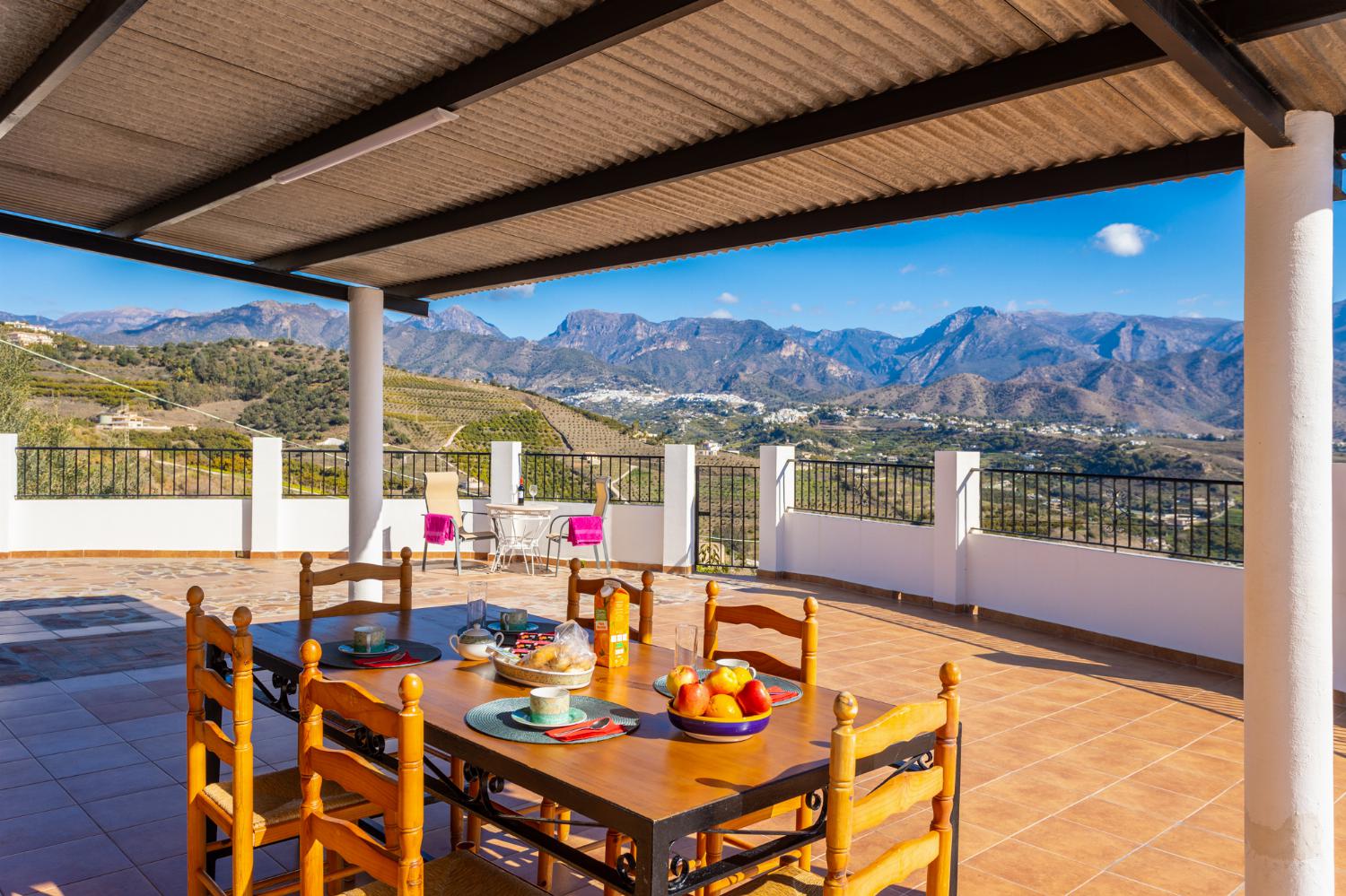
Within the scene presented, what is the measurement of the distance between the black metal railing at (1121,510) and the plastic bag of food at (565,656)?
5076 millimetres

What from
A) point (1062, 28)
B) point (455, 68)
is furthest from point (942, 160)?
point (455, 68)

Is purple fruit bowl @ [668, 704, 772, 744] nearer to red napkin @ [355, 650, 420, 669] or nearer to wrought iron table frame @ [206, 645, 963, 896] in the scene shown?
wrought iron table frame @ [206, 645, 963, 896]

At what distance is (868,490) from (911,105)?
6175 mm

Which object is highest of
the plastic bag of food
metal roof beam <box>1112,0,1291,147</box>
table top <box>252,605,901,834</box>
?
metal roof beam <box>1112,0,1291,147</box>

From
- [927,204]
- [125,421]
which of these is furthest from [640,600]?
[125,421]

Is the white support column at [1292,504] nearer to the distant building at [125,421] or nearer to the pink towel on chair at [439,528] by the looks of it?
the pink towel on chair at [439,528]

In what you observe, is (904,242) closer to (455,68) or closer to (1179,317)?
(1179,317)

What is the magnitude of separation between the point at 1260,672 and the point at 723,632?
15.7 feet

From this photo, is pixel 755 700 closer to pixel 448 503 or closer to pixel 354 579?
pixel 354 579

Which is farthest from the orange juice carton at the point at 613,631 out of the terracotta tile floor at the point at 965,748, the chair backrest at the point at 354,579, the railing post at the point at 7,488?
the railing post at the point at 7,488

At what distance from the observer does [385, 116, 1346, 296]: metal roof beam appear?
3572mm

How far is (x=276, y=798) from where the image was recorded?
8.63 ft

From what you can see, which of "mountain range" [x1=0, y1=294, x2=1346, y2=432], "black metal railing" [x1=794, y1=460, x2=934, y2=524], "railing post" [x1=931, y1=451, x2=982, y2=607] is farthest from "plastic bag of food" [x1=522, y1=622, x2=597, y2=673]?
"mountain range" [x1=0, y1=294, x2=1346, y2=432]

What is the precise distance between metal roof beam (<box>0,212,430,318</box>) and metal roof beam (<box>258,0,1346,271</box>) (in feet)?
7.98
